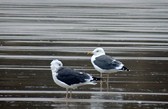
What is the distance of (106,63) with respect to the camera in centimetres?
1300

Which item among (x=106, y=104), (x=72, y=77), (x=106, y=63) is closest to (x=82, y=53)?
(x=106, y=63)

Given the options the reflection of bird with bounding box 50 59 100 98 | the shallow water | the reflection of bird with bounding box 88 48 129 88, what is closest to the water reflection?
the shallow water

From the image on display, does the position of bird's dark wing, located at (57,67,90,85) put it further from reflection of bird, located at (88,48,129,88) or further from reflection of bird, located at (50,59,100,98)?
reflection of bird, located at (88,48,129,88)

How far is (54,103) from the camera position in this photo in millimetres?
11336

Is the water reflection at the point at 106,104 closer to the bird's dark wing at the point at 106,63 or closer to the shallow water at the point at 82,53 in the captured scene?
the shallow water at the point at 82,53

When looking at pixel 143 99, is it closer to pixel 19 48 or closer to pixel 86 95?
pixel 86 95

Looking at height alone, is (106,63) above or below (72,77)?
above

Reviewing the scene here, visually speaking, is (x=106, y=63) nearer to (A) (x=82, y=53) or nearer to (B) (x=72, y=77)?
(B) (x=72, y=77)

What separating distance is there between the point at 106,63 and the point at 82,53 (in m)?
4.86

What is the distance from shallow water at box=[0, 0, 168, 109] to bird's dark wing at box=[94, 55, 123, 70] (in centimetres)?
47

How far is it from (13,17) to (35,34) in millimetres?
6784

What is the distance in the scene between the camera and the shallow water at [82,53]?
11742 mm

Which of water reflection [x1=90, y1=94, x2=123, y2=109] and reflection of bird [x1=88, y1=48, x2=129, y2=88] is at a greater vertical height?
reflection of bird [x1=88, y1=48, x2=129, y2=88]

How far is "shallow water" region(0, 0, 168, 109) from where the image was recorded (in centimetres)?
1174
